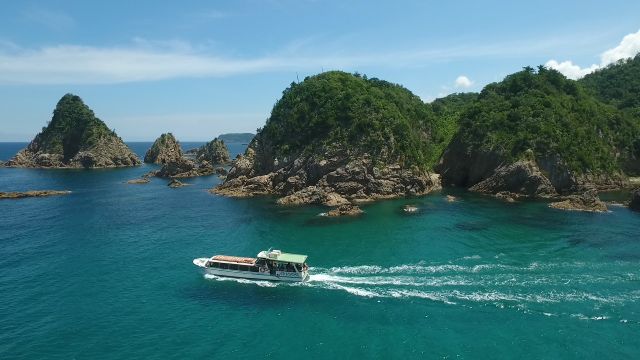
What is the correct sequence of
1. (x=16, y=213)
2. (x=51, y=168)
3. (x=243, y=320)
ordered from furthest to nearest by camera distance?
(x=51, y=168), (x=16, y=213), (x=243, y=320)

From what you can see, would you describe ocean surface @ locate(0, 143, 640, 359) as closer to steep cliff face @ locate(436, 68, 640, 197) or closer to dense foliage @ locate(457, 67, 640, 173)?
steep cliff face @ locate(436, 68, 640, 197)

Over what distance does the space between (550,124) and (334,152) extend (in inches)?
2124

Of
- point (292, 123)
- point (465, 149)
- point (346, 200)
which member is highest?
point (292, 123)

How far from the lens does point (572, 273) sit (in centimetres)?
5516

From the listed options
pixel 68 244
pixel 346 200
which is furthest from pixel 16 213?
pixel 346 200

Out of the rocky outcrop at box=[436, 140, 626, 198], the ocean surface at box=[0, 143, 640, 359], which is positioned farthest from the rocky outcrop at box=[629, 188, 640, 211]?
the rocky outcrop at box=[436, 140, 626, 198]

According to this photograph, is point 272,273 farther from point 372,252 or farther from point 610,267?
point 610,267

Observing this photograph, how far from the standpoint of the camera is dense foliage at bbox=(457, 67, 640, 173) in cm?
11069

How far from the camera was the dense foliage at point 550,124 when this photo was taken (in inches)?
4358

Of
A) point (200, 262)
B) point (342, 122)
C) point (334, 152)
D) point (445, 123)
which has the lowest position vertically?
point (200, 262)

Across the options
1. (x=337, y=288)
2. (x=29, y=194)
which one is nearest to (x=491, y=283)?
(x=337, y=288)

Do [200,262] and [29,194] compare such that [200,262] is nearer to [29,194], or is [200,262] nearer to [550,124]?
[29,194]

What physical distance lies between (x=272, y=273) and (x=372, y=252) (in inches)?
614

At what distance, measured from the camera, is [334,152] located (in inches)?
4277
